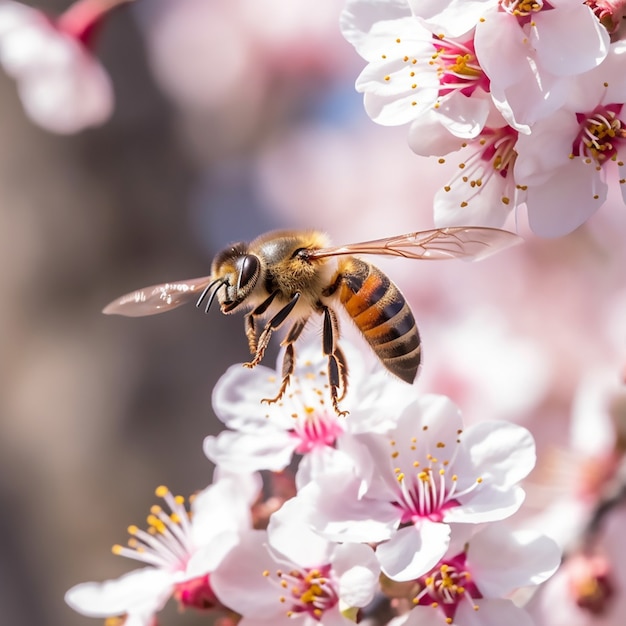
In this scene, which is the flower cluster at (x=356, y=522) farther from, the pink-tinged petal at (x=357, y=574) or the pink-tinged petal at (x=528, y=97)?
the pink-tinged petal at (x=528, y=97)

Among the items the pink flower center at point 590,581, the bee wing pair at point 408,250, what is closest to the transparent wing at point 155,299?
the bee wing pair at point 408,250

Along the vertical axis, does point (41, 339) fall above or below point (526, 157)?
below

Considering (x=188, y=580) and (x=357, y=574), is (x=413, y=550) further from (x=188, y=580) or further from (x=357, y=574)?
(x=188, y=580)

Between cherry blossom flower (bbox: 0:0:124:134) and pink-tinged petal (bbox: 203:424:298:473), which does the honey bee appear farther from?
cherry blossom flower (bbox: 0:0:124:134)

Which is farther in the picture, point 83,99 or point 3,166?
point 3,166

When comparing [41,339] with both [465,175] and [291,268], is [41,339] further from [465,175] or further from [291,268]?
[465,175]

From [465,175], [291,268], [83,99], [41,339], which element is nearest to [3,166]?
[41,339]
